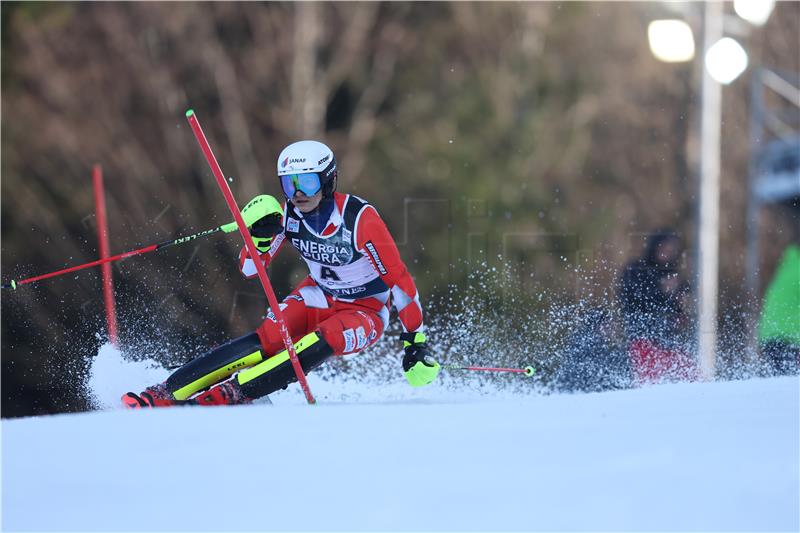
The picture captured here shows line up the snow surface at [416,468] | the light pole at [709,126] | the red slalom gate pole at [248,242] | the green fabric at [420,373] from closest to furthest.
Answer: the snow surface at [416,468] < the red slalom gate pole at [248,242] < the green fabric at [420,373] < the light pole at [709,126]

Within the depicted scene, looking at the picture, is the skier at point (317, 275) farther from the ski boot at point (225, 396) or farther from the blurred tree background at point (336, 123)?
the blurred tree background at point (336, 123)

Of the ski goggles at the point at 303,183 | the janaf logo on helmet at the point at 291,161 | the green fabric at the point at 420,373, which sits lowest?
the green fabric at the point at 420,373

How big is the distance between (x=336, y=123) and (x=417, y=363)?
972 centimetres

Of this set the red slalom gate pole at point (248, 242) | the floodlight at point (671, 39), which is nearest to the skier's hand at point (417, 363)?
the red slalom gate pole at point (248, 242)

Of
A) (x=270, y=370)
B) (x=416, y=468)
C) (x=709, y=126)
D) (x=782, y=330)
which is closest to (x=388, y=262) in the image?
(x=270, y=370)

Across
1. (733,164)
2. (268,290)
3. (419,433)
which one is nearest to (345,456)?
(419,433)

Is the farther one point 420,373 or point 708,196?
point 708,196

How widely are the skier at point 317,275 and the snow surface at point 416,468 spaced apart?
700 mm

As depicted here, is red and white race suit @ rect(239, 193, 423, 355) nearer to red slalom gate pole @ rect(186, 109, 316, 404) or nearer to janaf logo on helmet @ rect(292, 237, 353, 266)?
janaf logo on helmet @ rect(292, 237, 353, 266)

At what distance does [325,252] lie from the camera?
4.45m

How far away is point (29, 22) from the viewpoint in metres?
14.3

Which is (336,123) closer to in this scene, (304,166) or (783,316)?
(783,316)

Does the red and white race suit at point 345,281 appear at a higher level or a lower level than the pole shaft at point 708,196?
lower

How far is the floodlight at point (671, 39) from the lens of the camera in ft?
30.1
